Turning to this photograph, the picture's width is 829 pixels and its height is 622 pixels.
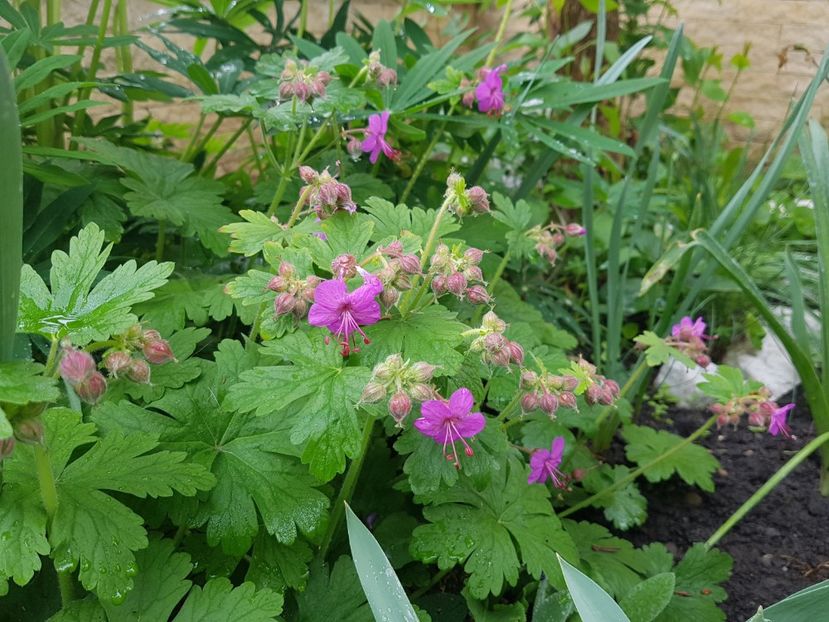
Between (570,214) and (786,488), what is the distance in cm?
105

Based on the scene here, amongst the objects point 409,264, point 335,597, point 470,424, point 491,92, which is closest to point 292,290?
point 409,264

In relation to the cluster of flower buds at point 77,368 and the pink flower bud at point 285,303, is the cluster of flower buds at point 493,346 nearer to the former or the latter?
the pink flower bud at point 285,303

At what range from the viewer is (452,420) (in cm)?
73

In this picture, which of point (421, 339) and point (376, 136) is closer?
point (421, 339)

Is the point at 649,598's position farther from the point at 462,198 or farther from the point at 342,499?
the point at 462,198

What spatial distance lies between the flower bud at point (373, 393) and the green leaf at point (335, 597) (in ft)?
0.96

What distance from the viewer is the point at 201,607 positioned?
713 millimetres

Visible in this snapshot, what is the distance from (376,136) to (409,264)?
0.52m

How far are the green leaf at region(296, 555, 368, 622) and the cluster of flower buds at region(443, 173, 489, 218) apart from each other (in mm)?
452

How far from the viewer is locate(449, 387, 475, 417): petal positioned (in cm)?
71

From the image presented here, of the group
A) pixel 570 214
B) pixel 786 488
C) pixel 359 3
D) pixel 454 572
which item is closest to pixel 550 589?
pixel 454 572

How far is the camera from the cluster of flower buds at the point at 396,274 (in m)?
0.70

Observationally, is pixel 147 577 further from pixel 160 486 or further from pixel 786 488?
pixel 786 488

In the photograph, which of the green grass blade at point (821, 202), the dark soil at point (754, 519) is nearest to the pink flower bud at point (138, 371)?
the dark soil at point (754, 519)
